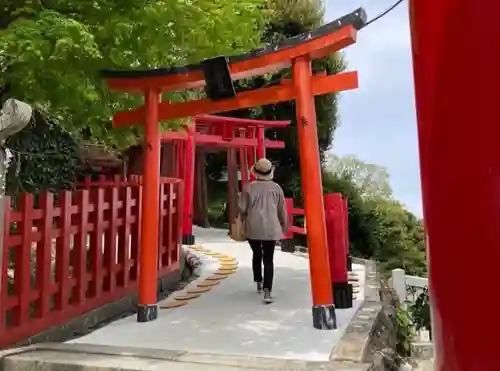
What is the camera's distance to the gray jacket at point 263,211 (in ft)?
19.0

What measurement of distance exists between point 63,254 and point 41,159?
26.1ft

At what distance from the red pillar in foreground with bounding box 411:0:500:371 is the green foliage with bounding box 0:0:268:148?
3.52m

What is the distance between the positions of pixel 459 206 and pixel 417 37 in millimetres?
319

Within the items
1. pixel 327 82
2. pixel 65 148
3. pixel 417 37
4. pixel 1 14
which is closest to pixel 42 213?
pixel 1 14

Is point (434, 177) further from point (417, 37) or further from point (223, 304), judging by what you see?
point (223, 304)

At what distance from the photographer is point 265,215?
19.2ft

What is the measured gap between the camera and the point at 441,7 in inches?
35.5

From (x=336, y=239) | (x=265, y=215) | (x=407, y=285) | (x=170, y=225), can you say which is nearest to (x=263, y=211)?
(x=265, y=215)

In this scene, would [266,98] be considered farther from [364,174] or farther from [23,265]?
[364,174]

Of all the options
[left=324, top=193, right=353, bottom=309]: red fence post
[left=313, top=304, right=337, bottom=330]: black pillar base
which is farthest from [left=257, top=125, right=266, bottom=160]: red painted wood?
[left=313, top=304, right=337, bottom=330]: black pillar base

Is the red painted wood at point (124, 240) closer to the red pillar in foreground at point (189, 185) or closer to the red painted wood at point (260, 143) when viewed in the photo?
the red pillar in foreground at point (189, 185)

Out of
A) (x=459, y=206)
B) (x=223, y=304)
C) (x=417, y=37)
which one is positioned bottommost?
(x=223, y=304)

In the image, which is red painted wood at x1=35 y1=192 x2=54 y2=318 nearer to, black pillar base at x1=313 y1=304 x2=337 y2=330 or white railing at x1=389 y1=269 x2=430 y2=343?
black pillar base at x1=313 y1=304 x2=337 y2=330

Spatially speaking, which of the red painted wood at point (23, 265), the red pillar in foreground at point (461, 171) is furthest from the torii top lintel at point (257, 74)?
the red pillar in foreground at point (461, 171)
